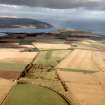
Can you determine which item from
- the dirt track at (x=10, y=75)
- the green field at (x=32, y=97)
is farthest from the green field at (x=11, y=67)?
the green field at (x=32, y=97)

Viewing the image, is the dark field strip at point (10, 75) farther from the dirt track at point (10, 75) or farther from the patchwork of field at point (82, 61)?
the patchwork of field at point (82, 61)

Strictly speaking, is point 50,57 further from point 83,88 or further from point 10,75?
point 83,88

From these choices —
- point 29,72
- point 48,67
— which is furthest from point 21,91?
point 48,67

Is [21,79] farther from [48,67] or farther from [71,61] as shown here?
[71,61]

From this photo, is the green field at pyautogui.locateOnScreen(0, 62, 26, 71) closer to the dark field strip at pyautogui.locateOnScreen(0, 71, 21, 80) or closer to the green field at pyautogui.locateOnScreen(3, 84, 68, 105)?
Answer: the dark field strip at pyautogui.locateOnScreen(0, 71, 21, 80)

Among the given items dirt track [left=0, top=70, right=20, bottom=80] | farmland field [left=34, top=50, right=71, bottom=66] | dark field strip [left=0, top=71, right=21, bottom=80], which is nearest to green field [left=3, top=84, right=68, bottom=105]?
dirt track [left=0, top=70, right=20, bottom=80]
